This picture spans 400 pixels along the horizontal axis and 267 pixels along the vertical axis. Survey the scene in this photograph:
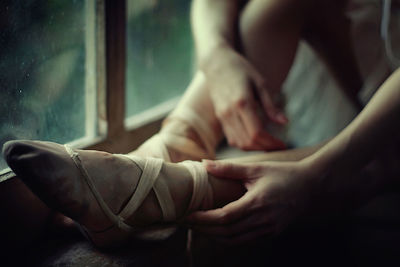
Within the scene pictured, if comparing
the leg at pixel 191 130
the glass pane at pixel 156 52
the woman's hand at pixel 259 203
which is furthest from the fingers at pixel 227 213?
the glass pane at pixel 156 52

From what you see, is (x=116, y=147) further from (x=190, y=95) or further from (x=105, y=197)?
(x=105, y=197)

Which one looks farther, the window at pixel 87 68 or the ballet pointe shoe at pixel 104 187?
the window at pixel 87 68

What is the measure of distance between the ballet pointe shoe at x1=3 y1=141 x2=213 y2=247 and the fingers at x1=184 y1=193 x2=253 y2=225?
25 mm

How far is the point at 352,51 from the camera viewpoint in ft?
3.42

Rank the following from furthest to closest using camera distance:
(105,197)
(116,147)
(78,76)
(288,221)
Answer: (116,147) < (78,76) < (288,221) < (105,197)

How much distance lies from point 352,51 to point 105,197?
0.77m

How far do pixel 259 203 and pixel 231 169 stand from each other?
68 mm

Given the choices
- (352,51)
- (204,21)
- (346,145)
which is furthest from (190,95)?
(352,51)

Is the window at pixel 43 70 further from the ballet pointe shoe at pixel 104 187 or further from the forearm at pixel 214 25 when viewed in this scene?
the forearm at pixel 214 25

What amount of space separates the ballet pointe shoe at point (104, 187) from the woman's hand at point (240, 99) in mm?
150

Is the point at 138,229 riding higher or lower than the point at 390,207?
higher

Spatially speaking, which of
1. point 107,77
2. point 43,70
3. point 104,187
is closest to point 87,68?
point 107,77

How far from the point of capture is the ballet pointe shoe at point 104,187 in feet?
1.62

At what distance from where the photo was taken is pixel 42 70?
0.68 meters
